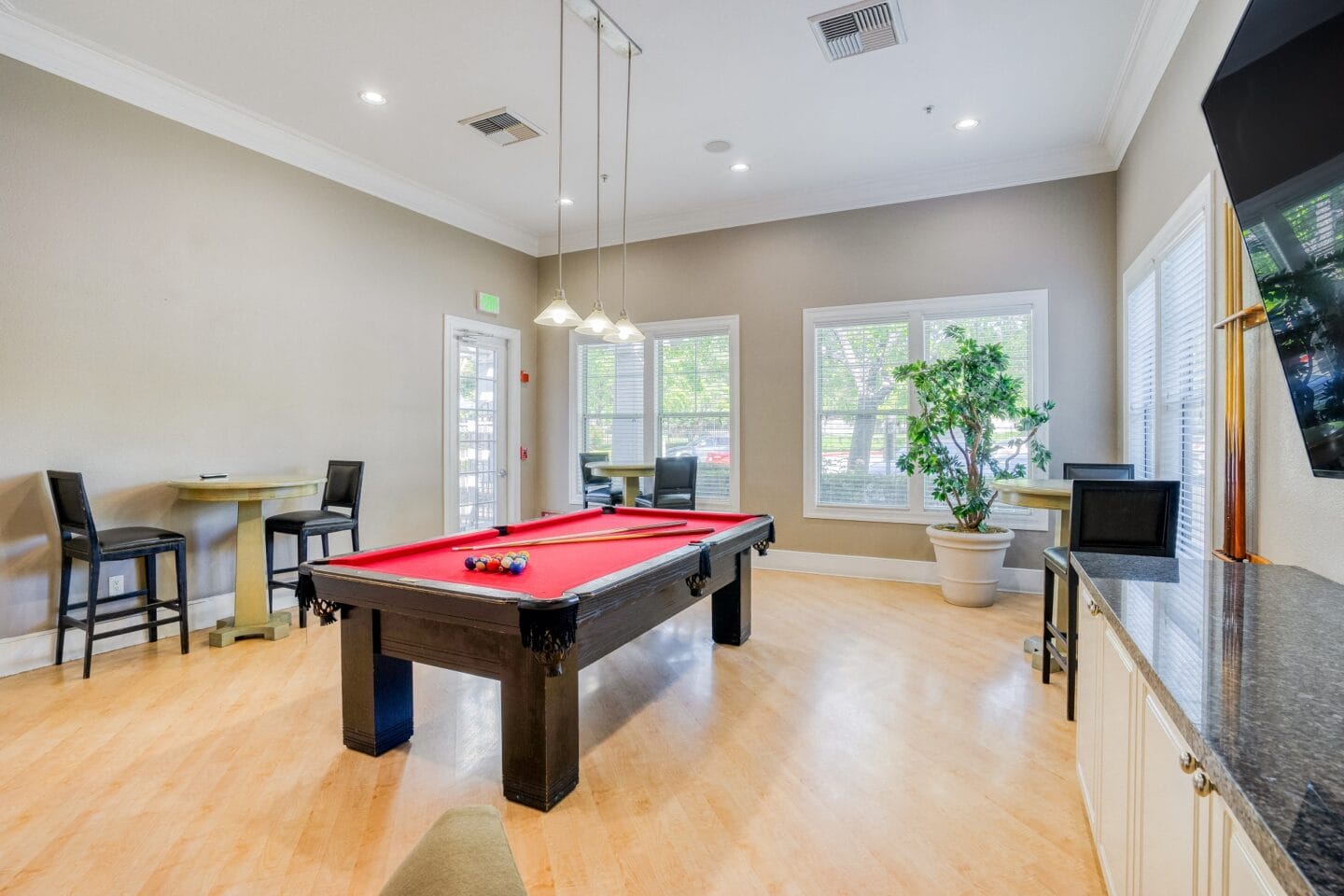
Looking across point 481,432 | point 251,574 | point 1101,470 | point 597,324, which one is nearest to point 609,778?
point 597,324

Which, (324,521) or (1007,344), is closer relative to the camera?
(324,521)

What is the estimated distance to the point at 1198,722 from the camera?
0.87 m

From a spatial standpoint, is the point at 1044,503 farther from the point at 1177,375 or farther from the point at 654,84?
the point at 654,84

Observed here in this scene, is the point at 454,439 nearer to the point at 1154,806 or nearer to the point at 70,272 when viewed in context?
the point at 70,272

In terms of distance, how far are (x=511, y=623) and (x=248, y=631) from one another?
9.01 ft

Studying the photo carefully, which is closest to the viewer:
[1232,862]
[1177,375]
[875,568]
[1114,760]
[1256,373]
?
[1232,862]

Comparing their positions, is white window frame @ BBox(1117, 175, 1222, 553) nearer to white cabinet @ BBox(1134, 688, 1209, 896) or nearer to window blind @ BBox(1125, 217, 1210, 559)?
window blind @ BBox(1125, 217, 1210, 559)

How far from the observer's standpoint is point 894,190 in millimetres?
5109

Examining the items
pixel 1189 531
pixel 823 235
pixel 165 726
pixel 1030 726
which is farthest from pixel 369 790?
pixel 823 235

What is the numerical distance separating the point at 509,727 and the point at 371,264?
4.09 meters

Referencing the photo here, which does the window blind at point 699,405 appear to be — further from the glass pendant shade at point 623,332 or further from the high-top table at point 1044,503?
the high-top table at point 1044,503

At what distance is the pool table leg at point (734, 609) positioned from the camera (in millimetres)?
3605

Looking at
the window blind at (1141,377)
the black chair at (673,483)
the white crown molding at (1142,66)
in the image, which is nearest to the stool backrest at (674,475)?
the black chair at (673,483)

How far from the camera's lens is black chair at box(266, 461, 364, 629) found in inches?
154
